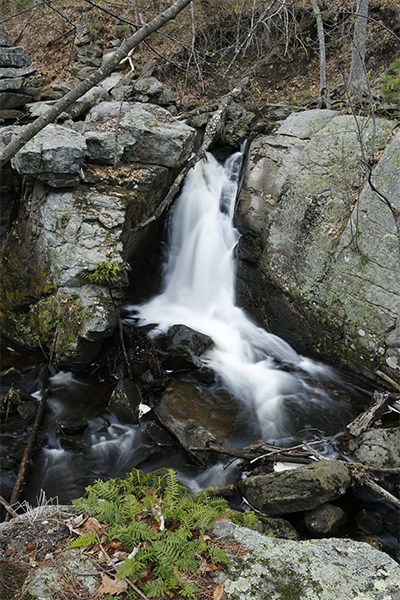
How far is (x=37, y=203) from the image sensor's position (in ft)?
24.0

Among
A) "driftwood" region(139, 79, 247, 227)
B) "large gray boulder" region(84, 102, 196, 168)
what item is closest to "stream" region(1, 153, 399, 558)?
"driftwood" region(139, 79, 247, 227)

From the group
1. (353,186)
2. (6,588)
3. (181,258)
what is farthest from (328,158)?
(6,588)

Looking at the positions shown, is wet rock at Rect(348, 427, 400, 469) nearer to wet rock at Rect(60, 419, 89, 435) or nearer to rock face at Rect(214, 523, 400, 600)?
rock face at Rect(214, 523, 400, 600)

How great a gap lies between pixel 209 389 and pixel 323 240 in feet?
11.9

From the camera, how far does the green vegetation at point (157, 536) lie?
2129mm

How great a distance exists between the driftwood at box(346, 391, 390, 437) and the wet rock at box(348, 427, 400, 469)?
0.57 feet

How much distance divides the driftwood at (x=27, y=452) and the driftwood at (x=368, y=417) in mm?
4718

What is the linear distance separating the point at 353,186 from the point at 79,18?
49.7ft

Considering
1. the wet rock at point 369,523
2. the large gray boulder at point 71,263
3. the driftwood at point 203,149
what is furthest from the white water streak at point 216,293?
the wet rock at point 369,523

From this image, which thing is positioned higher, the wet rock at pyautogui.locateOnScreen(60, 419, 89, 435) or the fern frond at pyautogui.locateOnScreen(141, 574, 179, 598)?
the fern frond at pyautogui.locateOnScreen(141, 574, 179, 598)

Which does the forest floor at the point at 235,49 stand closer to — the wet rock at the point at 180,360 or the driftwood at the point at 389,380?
the driftwood at the point at 389,380

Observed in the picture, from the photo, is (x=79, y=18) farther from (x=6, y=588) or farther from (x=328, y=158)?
(x=6, y=588)

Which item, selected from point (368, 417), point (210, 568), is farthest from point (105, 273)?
point (210, 568)

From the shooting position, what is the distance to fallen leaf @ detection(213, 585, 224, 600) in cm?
209
